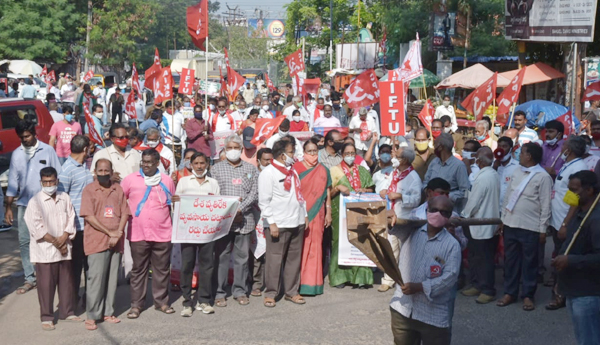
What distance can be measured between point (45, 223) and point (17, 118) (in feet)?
29.0

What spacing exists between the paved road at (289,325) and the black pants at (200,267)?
23 cm

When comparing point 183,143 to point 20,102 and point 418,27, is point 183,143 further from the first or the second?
point 418,27

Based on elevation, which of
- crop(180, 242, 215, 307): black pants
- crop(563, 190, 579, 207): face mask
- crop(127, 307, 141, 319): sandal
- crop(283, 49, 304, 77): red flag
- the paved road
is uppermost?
crop(283, 49, 304, 77): red flag

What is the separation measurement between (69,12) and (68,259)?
45.4 metres

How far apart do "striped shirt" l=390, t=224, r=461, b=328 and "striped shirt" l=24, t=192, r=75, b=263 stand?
3.74 metres

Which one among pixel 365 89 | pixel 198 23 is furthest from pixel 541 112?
pixel 198 23

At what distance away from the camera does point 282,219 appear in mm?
8789

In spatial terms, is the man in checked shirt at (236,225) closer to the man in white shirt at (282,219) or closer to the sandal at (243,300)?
the sandal at (243,300)

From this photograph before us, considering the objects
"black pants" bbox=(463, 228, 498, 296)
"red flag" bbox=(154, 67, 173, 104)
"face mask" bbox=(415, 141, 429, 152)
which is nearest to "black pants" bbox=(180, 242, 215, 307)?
"black pants" bbox=(463, 228, 498, 296)

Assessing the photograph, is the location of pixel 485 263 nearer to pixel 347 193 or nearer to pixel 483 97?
pixel 347 193

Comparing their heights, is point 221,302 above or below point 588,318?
below

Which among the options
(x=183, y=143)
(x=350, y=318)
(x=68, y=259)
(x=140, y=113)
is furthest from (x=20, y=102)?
(x=350, y=318)

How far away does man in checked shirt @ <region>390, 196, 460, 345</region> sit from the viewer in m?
5.41

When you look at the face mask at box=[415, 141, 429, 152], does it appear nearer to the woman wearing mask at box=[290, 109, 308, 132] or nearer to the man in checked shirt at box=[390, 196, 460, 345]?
the man in checked shirt at box=[390, 196, 460, 345]
